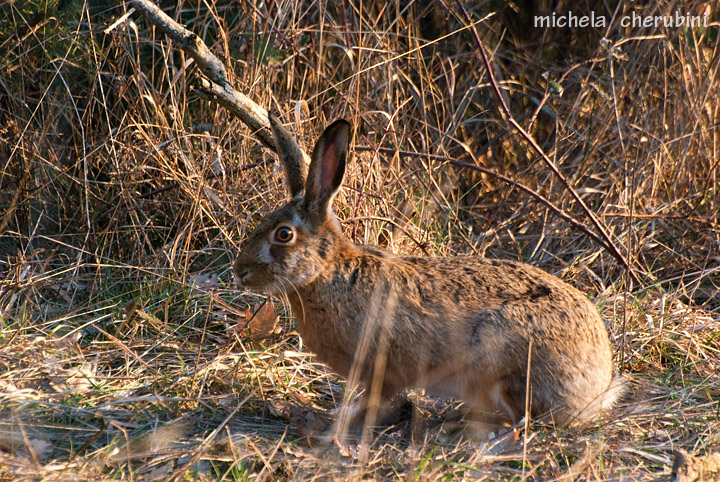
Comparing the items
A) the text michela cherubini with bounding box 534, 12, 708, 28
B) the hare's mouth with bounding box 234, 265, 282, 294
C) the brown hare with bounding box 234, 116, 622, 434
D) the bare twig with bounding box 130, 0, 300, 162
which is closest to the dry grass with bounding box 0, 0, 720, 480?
the text michela cherubini with bounding box 534, 12, 708, 28

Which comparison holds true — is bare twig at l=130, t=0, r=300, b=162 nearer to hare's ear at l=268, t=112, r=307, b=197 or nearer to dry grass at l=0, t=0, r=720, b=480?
dry grass at l=0, t=0, r=720, b=480

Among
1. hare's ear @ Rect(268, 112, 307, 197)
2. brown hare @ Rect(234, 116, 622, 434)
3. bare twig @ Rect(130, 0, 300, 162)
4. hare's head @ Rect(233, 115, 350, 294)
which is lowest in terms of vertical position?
brown hare @ Rect(234, 116, 622, 434)

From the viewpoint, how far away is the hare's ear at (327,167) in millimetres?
3357

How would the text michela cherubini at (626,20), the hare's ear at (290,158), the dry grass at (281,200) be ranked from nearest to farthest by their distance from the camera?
the dry grass at (281,200), the hare's ear at (290,158), the text michela cherubini at (626,20)

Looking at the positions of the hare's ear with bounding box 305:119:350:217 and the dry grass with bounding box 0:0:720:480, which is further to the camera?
the hare's ear with bounding box 305:119:350:217

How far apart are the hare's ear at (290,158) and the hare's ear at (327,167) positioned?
0.65 feet

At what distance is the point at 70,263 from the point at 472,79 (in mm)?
3088

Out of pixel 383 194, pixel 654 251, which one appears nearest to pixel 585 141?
pixel 654 251

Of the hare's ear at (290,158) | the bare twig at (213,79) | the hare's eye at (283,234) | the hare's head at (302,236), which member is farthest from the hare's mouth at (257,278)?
the bare twig at (213,79)

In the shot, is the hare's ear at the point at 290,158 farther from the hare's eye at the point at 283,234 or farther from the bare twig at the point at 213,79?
the bare twig at the point at 213,79

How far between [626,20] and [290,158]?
3121mm

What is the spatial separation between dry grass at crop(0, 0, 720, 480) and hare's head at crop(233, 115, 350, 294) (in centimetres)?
56

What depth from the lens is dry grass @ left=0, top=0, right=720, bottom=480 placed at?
323 centimetres

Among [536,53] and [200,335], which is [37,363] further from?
[536,53]
